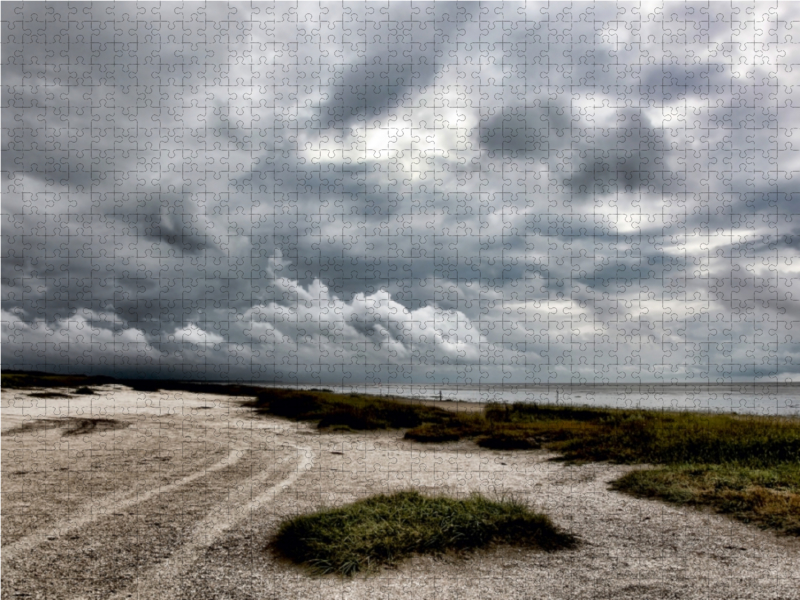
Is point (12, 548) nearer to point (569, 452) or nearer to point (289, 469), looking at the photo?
point (289, 469)

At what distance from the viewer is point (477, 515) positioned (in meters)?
9.89

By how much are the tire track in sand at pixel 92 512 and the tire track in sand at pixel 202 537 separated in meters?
1.82

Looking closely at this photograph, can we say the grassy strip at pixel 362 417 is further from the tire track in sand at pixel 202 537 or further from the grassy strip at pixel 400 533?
the grassy strip at pixel 400 533

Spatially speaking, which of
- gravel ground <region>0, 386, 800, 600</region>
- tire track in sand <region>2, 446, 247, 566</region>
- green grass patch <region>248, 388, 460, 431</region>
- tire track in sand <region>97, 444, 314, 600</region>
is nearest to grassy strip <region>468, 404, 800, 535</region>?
gravel ground <region>0, 386, 800, 600</region>

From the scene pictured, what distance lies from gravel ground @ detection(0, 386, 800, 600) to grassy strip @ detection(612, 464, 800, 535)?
0.48 meters

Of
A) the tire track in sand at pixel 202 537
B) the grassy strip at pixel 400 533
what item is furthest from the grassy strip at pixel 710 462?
the tire track in sand at pixel 202 537

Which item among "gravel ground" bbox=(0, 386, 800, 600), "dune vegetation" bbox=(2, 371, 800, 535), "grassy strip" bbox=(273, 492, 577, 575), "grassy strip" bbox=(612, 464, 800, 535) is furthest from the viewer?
"dune vegetation" bbox=(2, 371, 800, 535)

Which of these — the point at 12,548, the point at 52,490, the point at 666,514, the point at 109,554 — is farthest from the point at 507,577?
the point at 52,490

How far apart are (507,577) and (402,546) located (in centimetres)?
168

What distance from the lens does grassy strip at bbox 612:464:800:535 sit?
34.4 ft

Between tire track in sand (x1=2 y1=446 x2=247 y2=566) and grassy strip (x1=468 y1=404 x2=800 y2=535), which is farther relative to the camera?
grassy strip (x1=468 y1=404 x2=800 y2=535)

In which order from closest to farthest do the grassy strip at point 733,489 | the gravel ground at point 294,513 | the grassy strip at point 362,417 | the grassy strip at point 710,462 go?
the gravel ground at point 294,513 < the grassy strip at point 733,489 < the grassy strip at point 710,462 < the grassy strip at point 362,417

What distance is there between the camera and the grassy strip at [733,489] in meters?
10.5

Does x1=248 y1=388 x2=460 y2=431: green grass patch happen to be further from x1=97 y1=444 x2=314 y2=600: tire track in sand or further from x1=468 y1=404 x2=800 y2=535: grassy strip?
x1=97 y1=444 x2=314 y2=600: tire track in sand
